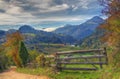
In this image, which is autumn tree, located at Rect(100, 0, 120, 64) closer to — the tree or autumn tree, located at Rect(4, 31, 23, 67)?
the tree

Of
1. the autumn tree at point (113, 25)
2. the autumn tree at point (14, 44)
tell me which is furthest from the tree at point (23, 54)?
the autumn tree at point (113, 25)

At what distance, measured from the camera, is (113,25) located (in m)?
21.3

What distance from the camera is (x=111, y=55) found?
22.9 m

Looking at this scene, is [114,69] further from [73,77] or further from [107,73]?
[73,77]

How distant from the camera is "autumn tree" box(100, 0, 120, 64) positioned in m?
20.8

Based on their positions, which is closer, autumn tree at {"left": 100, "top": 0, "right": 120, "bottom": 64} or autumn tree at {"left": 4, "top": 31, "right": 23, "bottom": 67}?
autumn tree at {"left": 100, "top": 0, "right": 120, "bottom": 64}

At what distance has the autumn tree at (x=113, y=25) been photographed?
20.8 meters

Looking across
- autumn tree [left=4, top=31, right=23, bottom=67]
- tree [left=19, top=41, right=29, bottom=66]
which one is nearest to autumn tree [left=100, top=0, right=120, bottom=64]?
tree [left=19, top=41, right=29, bottom=66]

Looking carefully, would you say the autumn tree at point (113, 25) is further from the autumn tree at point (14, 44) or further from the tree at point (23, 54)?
the autumn tree at point (14, 44)

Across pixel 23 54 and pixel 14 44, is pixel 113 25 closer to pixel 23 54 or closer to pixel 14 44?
pixel 23 54

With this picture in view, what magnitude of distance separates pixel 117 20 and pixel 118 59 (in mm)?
3195

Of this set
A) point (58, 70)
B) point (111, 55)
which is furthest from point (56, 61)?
point (111, 55)

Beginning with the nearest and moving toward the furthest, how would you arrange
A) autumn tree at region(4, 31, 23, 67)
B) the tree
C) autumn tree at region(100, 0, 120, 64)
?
1. autumn tree at region(100, 0, 120, 64)
2. the tree
3. autumn tree at region(4, 31, 23, 67)

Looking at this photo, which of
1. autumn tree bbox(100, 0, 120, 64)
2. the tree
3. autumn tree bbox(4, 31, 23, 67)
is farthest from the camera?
autumn tree bbox(4, 31, 23, 67)
